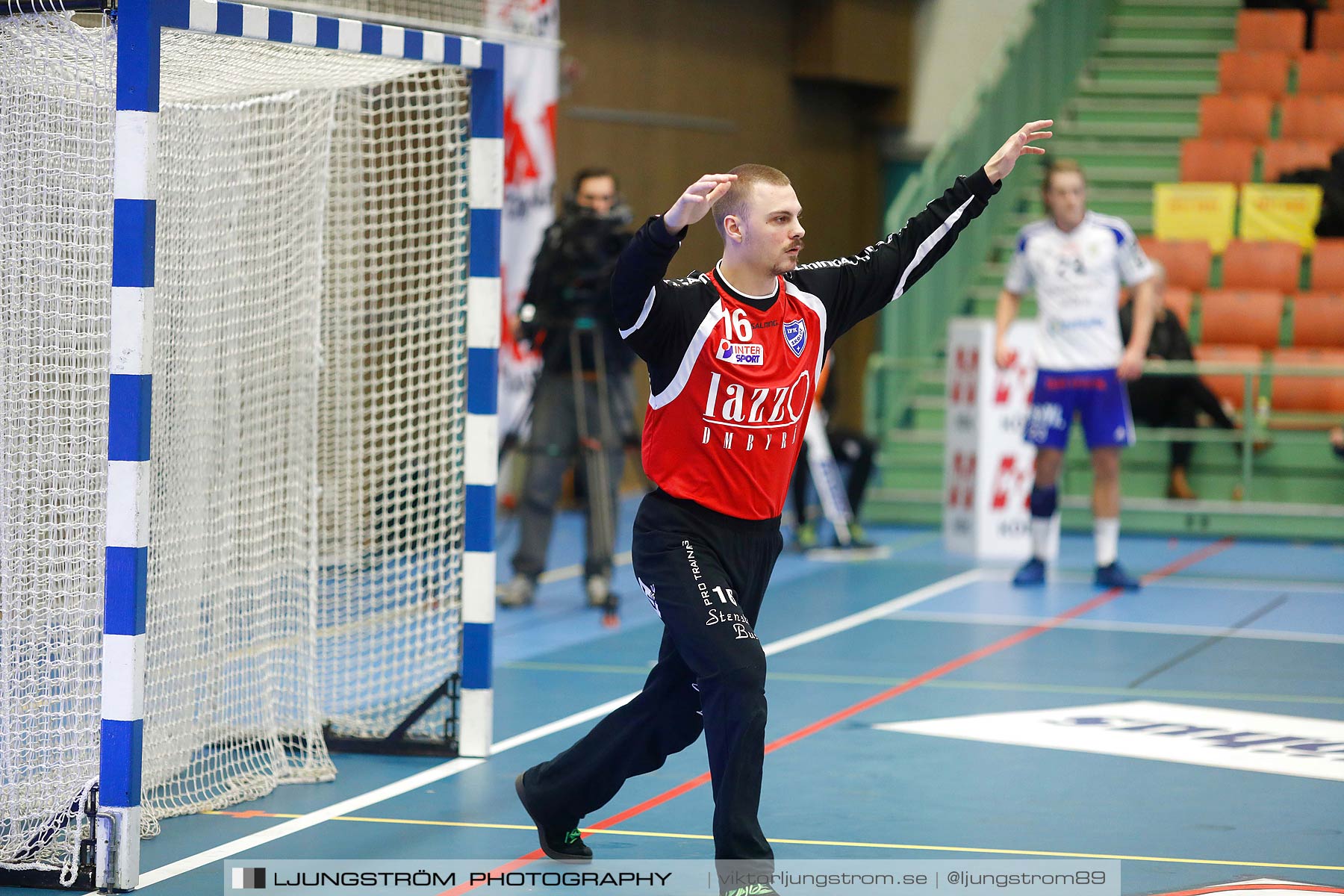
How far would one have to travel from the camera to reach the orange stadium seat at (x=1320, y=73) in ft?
56.2

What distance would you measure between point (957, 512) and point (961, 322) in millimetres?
1354

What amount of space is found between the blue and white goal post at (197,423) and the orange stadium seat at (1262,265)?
958 centimetres

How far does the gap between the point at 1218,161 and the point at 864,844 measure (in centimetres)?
1280

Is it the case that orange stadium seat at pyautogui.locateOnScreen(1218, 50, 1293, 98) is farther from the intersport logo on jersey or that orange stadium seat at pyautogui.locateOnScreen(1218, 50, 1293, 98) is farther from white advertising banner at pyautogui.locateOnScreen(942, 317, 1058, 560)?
the intersport logo on jersey

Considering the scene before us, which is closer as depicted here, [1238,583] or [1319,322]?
[1238,583]

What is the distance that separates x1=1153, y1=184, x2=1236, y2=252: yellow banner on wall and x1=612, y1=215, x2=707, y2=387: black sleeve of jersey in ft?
39.2

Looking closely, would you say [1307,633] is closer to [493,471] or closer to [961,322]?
[961,322]

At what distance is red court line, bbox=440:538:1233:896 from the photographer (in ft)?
17.4

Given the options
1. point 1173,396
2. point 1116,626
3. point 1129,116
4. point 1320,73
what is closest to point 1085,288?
point 1116,626

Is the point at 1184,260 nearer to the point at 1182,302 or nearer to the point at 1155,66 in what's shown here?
the point at 1182,302

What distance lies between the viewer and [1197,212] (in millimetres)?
15445

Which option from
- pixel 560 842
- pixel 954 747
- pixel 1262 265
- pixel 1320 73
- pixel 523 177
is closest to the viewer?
pixel 560 842

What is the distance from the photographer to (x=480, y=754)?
6207 mm

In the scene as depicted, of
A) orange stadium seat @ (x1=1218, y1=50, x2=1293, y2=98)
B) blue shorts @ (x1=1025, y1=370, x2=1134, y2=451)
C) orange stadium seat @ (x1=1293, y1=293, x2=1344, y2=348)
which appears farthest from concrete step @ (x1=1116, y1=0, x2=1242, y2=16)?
blue shorts @ (x1=1025, y1=370, x2=1134, y2=451)
